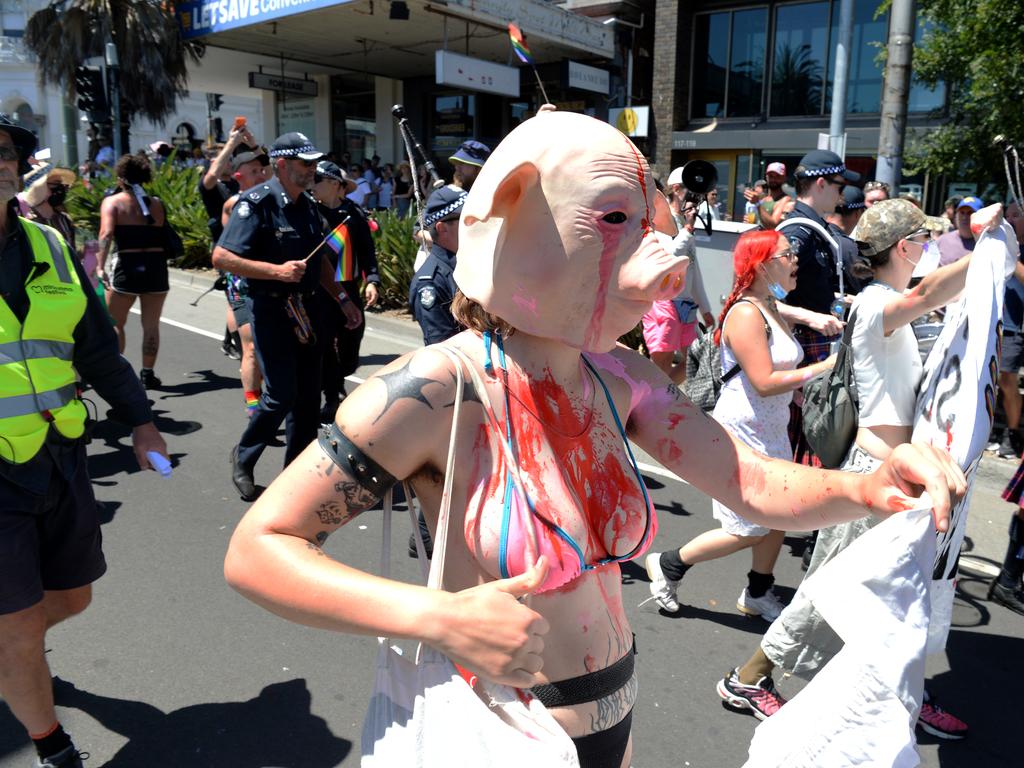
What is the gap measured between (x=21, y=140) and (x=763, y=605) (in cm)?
343

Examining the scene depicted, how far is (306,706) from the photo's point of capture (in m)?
3.21

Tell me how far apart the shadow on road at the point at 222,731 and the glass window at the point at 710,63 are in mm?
16095

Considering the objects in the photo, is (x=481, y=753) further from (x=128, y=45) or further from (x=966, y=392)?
(x=128, y=45)

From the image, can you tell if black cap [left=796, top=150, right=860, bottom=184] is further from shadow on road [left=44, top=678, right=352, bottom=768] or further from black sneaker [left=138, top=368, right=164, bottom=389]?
black sneaker [left=138, top=368, right=164, bottom=389]

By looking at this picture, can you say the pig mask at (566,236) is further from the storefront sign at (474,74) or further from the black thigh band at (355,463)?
the storefront sign at (474,74)

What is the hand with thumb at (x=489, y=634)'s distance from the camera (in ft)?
3.85

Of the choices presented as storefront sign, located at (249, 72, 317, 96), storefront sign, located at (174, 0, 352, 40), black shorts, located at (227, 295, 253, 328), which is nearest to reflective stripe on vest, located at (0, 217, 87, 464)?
black shorts, located at (227, 295, 253, 328)

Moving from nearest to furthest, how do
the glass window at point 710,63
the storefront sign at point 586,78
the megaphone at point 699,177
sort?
the megaphone at point 699,177, the storefront sign at point 586,78, the glass window at point 710,63

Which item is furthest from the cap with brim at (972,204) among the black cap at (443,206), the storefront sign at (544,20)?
the storefront sign at (544,20)

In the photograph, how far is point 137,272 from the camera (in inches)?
295

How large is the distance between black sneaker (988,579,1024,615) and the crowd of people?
0.7 inches

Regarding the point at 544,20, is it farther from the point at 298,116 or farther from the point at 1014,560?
the point at 1014,560

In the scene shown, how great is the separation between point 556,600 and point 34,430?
5.75ft

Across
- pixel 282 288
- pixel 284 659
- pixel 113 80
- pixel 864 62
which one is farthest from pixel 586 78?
pixel 284 659
